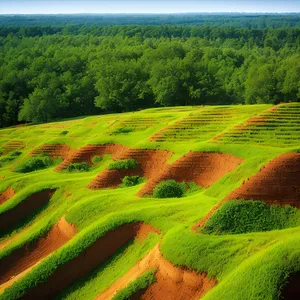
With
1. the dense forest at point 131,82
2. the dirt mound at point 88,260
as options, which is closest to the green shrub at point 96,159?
the dirt mound at point 88,260

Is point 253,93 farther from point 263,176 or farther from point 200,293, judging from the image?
point 200,293

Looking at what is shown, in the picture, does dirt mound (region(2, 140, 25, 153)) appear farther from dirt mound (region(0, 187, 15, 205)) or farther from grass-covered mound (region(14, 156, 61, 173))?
dirt mound (region(0, 187, 15, 205))

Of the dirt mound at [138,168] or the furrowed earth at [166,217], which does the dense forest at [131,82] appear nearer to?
the furrowed earth at [166,217]

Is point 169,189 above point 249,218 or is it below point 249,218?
below

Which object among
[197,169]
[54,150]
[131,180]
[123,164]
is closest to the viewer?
[197,169]

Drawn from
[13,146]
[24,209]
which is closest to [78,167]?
[24,209]

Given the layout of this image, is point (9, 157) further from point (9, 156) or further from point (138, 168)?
point (138, 168)
